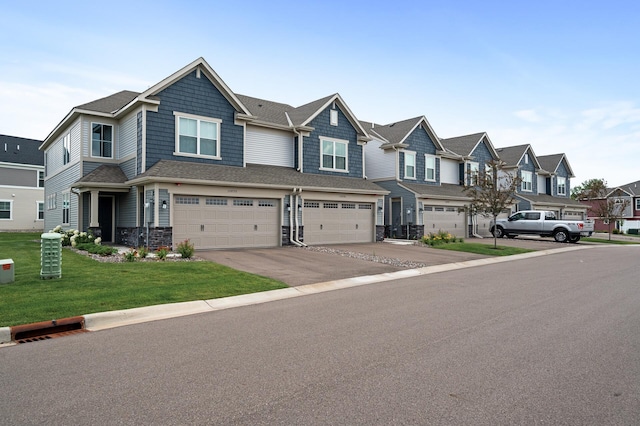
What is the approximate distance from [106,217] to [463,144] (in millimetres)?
26845

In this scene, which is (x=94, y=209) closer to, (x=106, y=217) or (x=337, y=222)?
(x=106, y=217)

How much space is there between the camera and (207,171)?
18562 mm

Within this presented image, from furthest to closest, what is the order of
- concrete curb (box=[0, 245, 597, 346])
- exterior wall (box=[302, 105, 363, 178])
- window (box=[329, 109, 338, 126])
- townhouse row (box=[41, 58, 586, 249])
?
window (box=[329, 109, 338, 126]) → exterior wall (box=[302, 105, 363, 178]) → townhouse row (box=[41, 58, 586, 249]) → concrete curb (box=[0, 245, 597, 346])

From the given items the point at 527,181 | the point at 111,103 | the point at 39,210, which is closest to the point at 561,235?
the point at 527,181

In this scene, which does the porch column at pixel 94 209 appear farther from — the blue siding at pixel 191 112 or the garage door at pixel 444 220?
the garage door at pixel 444 220

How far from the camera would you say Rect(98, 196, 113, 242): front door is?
69.1ft

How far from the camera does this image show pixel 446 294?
1004cm

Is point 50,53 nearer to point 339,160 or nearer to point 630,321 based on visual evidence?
point 339,160

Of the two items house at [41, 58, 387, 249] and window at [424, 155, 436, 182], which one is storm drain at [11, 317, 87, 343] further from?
window at [424, 155, 436, 182]

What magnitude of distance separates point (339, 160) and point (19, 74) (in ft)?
52.5

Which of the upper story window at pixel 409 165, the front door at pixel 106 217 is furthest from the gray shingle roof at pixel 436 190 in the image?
the front door at pixel 106 217

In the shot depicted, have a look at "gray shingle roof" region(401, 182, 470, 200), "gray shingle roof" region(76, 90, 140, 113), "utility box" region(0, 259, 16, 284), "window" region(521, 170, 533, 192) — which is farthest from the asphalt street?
"window" region(521, 170, 533, 192)

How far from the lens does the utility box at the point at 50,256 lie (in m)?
10.1

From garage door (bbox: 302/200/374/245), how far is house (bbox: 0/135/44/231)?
28.5m
